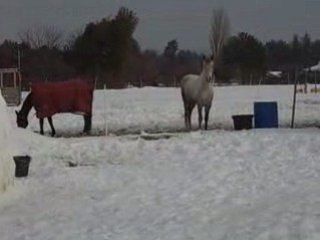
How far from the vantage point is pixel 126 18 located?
56.4 metres

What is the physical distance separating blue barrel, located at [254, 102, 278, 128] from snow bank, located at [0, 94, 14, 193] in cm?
922

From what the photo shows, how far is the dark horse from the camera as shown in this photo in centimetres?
1967

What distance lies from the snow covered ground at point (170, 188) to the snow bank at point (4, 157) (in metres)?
0.21

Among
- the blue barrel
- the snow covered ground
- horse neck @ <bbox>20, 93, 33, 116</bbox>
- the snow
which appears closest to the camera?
the snow covered ground

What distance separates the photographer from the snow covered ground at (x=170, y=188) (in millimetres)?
7406

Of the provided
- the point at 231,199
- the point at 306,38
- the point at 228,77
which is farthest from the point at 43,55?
the point at 231,199

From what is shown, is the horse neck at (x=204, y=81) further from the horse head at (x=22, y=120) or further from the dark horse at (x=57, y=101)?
the horse head at (x=22, y=120)

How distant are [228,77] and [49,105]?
154 ft

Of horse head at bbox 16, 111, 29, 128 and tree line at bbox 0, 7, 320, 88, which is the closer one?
horse head at bbox 16, 111, 29, 128

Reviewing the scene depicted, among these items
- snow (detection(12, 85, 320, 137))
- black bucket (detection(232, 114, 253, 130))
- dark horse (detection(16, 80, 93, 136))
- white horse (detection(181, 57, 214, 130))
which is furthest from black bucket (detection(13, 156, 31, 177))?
white horse (detection(181, 57, 214, 130))

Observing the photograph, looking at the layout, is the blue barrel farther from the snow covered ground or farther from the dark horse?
the dark horse

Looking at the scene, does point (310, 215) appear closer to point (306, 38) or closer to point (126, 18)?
point (126, 18)

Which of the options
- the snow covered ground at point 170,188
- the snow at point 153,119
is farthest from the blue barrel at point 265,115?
the snow covered ground at point 170,188

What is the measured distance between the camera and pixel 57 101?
19.9 meters
